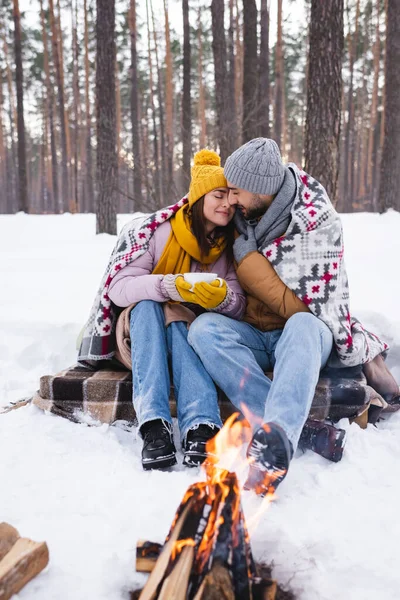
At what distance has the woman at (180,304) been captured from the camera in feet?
7.39

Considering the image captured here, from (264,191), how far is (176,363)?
3.21ft

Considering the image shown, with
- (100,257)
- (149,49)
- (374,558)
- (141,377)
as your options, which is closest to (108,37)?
(100,257)

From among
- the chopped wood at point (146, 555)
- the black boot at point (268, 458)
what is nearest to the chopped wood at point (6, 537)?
the chopped wood at point (146, 555)

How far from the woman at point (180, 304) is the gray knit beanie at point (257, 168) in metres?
0.15

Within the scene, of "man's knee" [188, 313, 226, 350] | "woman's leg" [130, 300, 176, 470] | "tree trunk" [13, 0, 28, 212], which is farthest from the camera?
"tree trunk" [13, 0, 28, 212]

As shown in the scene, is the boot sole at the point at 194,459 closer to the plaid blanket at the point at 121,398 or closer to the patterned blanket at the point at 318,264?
the plaid blanket at the point at 121,398

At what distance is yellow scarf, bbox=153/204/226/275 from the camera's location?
8.86ft

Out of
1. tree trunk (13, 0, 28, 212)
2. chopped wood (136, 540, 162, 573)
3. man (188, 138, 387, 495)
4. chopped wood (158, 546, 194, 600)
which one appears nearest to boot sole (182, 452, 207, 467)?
man (188, 138, 387, 495)

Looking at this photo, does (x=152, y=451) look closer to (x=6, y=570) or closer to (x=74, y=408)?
(x=74, y=408)

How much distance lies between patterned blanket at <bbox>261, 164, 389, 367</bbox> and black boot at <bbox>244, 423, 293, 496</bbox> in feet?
2.54

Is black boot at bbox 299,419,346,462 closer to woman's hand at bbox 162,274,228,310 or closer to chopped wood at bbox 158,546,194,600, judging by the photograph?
woman's hand at bbox 162,274,228,310

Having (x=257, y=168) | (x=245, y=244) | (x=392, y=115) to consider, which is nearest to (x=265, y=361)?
(x=245, y=244)

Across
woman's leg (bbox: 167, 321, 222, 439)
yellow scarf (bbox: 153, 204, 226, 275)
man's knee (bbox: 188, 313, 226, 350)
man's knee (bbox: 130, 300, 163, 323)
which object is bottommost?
woman's leg (bbox: 167, 321, 222, 439)

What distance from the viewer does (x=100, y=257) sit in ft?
23.7
